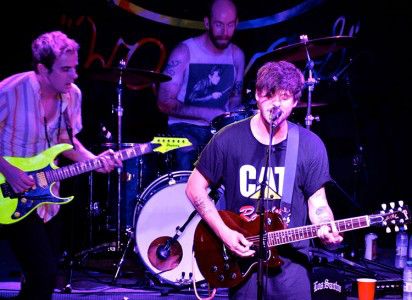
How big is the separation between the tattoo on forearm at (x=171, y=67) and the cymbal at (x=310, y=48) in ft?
5.07

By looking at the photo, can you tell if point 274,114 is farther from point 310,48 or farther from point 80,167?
point 310,48

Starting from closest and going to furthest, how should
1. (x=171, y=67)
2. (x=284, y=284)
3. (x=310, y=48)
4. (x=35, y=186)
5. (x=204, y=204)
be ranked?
(x=284, y=284) < (x=204, y=204) < (x=35, y=186) < (x=310, y=48) < (x=171, y=67)

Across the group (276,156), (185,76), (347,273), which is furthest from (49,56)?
(347,273)

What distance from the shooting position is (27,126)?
4.72 metres

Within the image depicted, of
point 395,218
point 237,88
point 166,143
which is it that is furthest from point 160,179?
point 395,218

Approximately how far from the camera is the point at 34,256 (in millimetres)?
4297

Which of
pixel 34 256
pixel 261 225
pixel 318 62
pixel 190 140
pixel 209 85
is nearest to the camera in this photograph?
pixel 261 225

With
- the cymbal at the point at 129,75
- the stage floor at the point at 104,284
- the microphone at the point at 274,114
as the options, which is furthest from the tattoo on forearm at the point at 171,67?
the microphone at the point at 274,114

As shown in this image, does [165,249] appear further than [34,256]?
Yes

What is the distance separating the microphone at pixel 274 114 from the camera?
3743mm

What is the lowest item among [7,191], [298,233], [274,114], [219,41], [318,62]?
[298,233]

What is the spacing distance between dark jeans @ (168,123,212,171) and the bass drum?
30 centimetres

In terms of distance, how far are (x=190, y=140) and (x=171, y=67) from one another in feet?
4.66

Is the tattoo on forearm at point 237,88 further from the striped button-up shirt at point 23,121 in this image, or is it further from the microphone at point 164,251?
the striped button-up shirt at point 23,121
